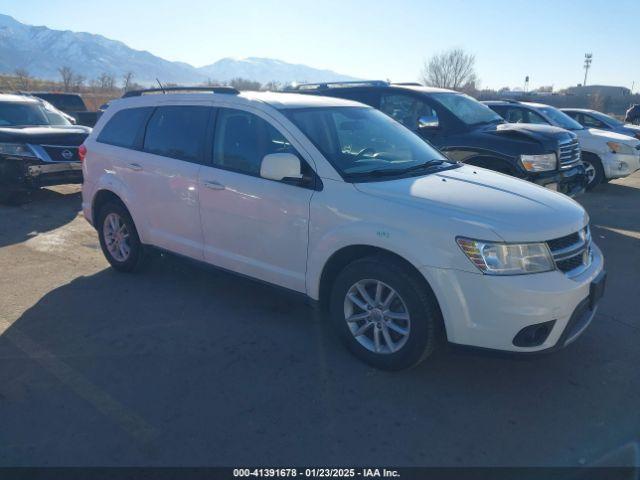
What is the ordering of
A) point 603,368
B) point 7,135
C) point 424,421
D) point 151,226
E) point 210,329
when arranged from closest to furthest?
point 424,421
point 603,368
point 210,329
point 151,226
point 7,135

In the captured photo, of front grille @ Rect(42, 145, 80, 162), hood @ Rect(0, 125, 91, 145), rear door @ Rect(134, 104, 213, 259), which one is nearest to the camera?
rear door @ Rect(134, 104, 213, 259)

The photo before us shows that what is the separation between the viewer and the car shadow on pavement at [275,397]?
2768 millimetres

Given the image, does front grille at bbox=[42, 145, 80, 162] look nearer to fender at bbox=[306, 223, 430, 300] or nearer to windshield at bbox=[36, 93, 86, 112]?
fender at bbox=[306, 223, 430, 300]

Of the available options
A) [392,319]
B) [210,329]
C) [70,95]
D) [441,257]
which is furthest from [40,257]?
[70,95]

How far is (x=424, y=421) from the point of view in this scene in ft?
9.90

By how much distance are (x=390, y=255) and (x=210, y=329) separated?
172cm

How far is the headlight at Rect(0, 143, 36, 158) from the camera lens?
8195 millimetres

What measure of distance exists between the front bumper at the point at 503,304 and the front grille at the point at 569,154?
4.69 metres

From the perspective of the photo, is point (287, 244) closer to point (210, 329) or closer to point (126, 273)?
point (210, 329)

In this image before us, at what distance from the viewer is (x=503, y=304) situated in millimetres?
2943

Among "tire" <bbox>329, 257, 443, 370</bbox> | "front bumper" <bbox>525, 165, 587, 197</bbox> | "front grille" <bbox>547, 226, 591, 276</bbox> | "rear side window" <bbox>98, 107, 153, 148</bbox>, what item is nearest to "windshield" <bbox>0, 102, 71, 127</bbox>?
"rear side window" <bbox>98, 107, 153, 148</bbox>

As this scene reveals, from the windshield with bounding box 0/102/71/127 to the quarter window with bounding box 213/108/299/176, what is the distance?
22.0 feet

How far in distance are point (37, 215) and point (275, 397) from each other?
655cm

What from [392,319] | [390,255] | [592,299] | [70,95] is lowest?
[392,319]
